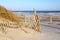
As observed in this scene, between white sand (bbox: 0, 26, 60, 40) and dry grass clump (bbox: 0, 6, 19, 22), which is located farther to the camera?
dry grass clump (bbox: 0, 6, 19, 22)

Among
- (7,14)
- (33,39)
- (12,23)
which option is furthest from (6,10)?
(33,39)

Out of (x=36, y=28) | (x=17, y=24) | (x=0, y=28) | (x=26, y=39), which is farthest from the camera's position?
(x=17, y=24)

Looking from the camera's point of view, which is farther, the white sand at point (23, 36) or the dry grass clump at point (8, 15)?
the dry grass clump at point (8, 15)

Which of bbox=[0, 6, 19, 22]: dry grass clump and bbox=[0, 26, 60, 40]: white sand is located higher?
bbox=[0, 6, 19, 22]: dry grass clump

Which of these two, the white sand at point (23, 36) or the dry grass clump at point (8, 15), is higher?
the dry grass clump at point (8, 15)

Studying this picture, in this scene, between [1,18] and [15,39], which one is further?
[1,18]

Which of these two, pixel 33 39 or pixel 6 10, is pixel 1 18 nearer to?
pixel 6 10

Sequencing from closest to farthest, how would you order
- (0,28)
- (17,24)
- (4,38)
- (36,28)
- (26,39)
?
(4,38), (26,39), (0,28), (36,28), (17,24)

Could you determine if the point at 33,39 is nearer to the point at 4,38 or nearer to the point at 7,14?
the point at 4,38

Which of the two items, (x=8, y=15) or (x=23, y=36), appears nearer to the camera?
(x=23, y=36)

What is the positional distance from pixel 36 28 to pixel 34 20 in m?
0.66

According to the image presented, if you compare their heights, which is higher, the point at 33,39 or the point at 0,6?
the point at 0,6

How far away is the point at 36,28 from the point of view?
13.7 m

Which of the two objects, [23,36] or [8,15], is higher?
[8,15]
